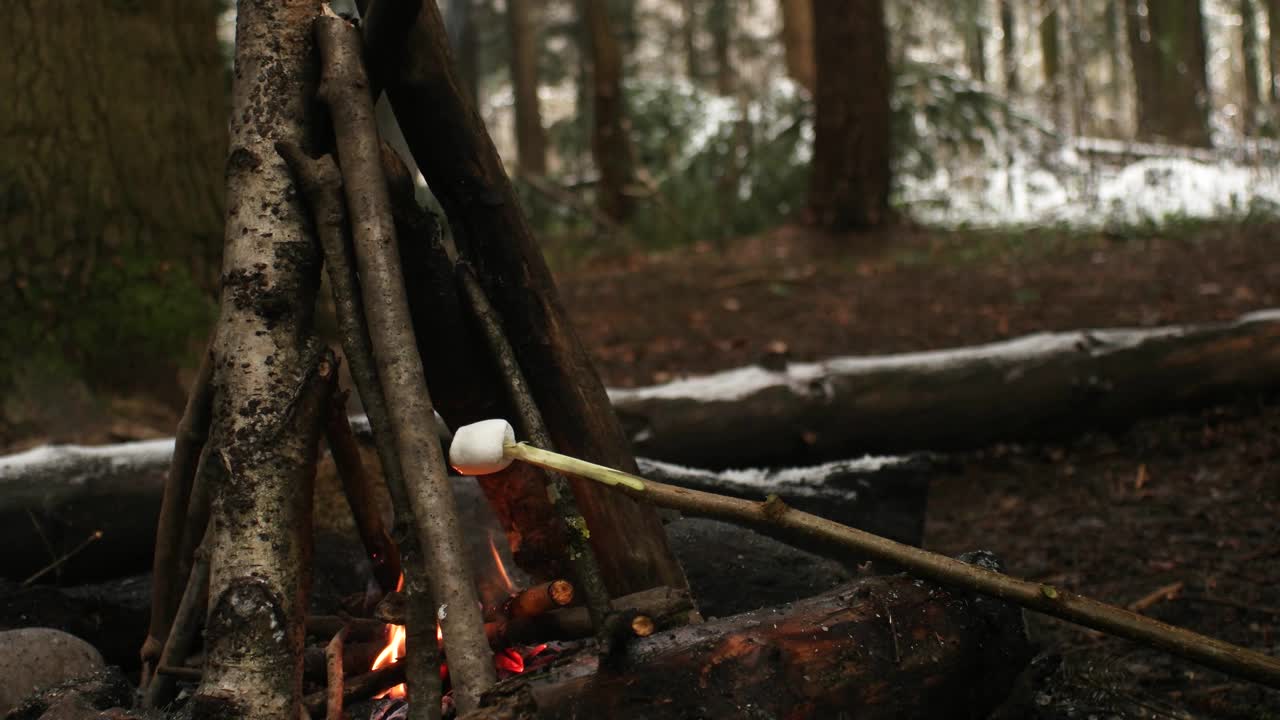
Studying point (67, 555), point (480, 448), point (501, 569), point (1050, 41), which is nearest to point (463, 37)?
point (67, 555)

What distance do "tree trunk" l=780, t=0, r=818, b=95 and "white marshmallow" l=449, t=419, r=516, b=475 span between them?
12.3 m

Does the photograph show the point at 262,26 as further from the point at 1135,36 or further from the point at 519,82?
the point at 1135,36

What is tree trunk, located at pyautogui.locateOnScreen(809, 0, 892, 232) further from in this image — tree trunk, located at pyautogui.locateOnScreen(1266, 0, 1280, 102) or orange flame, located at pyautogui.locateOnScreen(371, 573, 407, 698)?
orange flame, located at pyautogui.locateOnScreen(371, 573, 407, 698)

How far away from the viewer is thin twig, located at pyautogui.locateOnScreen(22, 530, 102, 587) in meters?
3.02

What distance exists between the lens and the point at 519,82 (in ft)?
49.0

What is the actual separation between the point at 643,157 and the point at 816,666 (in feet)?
35.7

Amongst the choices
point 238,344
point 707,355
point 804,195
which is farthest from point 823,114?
point 238,344

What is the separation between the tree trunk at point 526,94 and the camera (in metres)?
14.9

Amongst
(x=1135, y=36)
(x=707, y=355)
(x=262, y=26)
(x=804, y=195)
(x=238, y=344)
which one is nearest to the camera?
(x=238, y=344)

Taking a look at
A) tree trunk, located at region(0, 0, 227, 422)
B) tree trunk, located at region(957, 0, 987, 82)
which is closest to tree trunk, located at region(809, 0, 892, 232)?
tree trunk, located at region(0, 0, 227, 422)

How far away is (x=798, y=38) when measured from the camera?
13.7 meters

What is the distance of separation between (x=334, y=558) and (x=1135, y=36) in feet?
48.7

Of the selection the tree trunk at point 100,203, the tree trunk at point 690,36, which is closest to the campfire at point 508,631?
the tree trunk at point 100,203

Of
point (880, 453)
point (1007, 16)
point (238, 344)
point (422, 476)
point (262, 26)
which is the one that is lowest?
point (880, 453)
